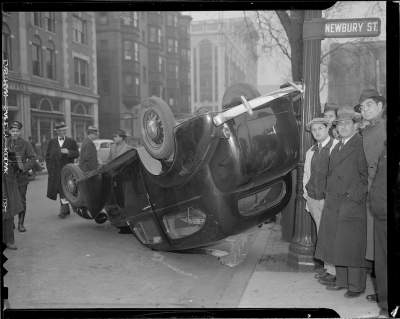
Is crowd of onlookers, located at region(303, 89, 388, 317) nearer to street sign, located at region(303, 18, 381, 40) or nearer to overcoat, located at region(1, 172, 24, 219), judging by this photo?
street sign, located at region(303, 18, 381, 40)

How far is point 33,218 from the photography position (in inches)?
137

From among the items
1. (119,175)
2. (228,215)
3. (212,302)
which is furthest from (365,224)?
(119,175)

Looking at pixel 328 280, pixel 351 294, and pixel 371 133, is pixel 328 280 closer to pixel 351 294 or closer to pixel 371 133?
pixel 351 294

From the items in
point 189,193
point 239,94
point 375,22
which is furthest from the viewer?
point 189,193

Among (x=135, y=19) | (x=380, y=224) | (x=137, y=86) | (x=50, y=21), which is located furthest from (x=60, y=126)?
(x=380, y=224)

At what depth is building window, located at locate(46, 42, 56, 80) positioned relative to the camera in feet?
11.6

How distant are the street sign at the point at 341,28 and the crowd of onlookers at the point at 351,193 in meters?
0.48

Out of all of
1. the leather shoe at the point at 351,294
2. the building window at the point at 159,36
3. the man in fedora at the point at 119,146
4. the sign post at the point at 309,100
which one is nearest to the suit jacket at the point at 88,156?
the man in fedora at the point at 119,146

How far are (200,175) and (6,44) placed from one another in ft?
6.04

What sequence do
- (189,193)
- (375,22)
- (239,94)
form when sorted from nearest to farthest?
1. (375,22)
2. (239,94)
3. (189,193)

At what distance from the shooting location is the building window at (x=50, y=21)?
336 centimetres

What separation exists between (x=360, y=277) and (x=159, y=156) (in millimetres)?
1968

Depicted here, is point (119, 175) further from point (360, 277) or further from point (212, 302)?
point (360, 277)

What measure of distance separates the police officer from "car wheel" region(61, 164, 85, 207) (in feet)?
0.92
